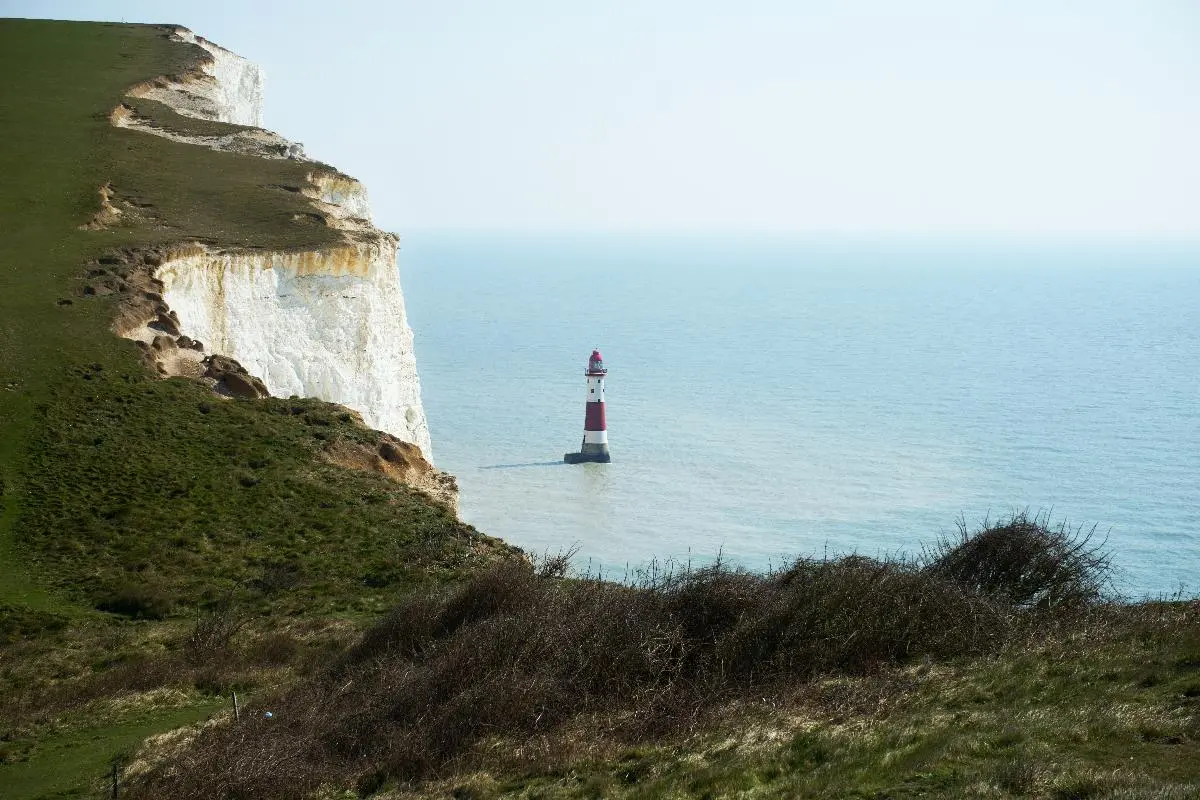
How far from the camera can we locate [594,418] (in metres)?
64.5

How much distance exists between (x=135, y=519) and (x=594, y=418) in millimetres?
38883

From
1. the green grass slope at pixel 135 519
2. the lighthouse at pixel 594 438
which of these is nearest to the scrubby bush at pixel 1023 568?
the green grass slope at pixel 135 519

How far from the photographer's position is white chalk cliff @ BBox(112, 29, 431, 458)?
37625 millimetres

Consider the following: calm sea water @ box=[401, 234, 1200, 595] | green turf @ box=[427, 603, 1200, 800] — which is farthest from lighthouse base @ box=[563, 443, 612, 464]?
green turf @ box=[427, 603, 1200, 800]

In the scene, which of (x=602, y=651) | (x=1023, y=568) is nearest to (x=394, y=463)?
(x=602, y=651)

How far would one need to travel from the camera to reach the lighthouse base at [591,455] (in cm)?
6397

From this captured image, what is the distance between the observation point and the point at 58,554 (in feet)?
82.2

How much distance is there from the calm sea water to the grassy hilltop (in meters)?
8.53

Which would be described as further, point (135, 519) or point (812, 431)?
point (812, 431)

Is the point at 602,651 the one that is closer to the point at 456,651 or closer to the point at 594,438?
the point at 456,651

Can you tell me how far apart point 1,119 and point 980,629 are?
5346 cm

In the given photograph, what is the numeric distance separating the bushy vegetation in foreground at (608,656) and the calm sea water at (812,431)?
7.53 meters

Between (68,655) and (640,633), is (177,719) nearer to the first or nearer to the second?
(68,655)

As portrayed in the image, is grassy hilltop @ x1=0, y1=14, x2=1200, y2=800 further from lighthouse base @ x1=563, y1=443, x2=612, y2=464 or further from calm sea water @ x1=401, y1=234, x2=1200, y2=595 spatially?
lighthouse base @ x1=563, y1=443, x2=612, y2=464
